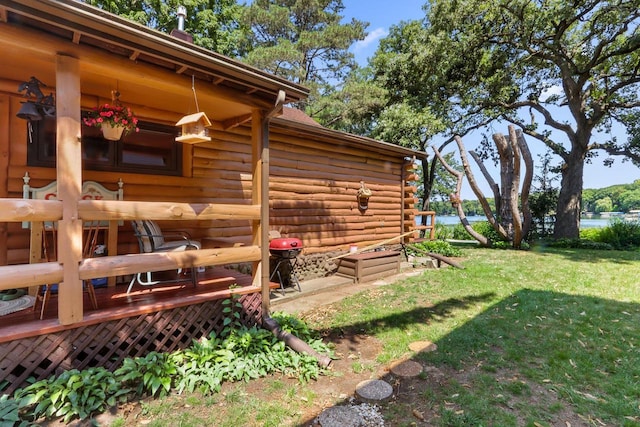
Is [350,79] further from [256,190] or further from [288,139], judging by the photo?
[256,190]

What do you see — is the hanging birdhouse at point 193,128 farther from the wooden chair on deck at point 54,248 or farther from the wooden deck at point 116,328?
the wooden deck at point 116,328

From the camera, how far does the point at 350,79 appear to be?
58.4 ft

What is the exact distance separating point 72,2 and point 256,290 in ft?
10.5

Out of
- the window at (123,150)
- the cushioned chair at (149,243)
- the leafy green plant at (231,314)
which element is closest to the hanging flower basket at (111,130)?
the window at (123,150)

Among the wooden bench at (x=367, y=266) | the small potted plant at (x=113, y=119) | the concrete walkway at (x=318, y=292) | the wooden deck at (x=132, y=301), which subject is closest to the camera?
the wooden deck at (x=132, y=301)

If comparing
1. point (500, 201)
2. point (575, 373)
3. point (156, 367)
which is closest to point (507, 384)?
point (575, 373)

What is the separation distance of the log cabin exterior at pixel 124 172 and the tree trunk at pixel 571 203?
12959 mm

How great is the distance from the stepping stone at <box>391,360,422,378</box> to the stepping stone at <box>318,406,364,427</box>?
0.77m

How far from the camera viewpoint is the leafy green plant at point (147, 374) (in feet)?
8.93

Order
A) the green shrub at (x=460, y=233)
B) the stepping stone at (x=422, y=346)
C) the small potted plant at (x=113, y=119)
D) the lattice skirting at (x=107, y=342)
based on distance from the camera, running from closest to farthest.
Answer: the lattice skirting at (x=107, y=342)
the small potted plant at (x=113, y=119)
the stepping stone at (x=422, y=346)
the green shrub at (x=460, y=233)

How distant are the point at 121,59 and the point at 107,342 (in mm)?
2669

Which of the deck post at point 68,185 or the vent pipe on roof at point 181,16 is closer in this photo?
the deck post at point 68,185

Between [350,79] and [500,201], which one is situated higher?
[350,79]

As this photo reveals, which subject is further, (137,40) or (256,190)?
(256,190)
